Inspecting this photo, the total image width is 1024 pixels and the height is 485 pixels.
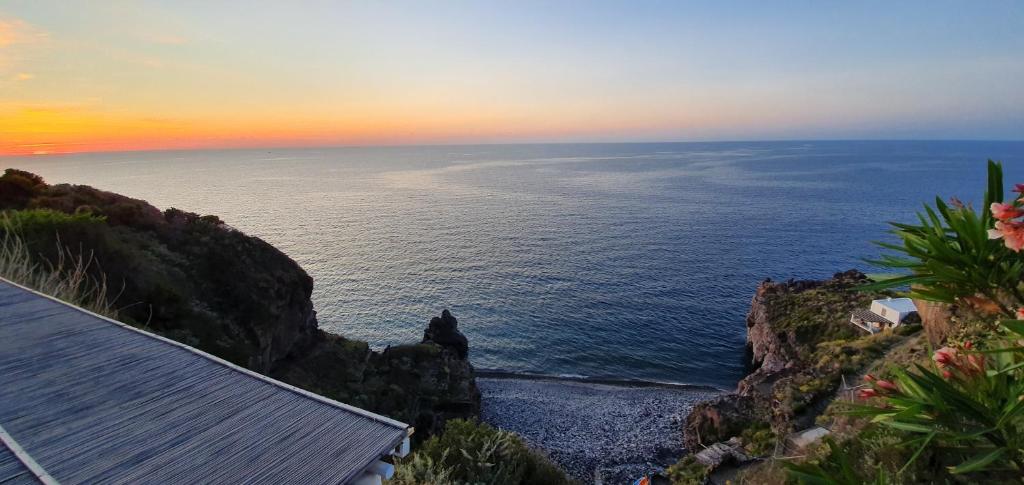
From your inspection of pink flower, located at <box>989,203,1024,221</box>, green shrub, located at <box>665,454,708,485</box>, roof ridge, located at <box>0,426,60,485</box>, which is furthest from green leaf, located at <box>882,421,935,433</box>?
green shrub, located at <box>665,454,708,485</box>

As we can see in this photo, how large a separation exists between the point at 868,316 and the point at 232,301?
40043mm

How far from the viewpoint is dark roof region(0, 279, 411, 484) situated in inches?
187

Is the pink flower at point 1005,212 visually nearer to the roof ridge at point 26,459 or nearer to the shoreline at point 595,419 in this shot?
the roof ridge at point 26,459

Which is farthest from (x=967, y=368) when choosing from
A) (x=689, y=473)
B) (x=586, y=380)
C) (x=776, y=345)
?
(x=776, y=345)

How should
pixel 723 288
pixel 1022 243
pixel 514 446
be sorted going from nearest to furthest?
1. pixel 1022 243
2. pixel 514 446
3. pixel 723 288

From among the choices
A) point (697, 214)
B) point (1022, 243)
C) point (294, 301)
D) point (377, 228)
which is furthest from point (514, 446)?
point (697, 214)

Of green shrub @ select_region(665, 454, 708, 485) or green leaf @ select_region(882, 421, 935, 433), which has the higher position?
green leaf @ select_region(882, 421, 935, 433)

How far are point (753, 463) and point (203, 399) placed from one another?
57.8 ft

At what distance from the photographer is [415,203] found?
91.1m

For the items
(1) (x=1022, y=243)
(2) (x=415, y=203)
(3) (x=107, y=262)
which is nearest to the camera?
(1) (x=1022, y=243)

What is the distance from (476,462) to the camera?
8.90m

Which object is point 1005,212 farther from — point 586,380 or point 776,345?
point 776,345

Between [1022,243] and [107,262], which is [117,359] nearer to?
[1022,243]

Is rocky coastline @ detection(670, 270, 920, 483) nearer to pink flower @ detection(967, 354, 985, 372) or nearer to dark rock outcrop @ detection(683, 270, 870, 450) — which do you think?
dark rock outcrop @ detection(683, 270, 870, 450)
